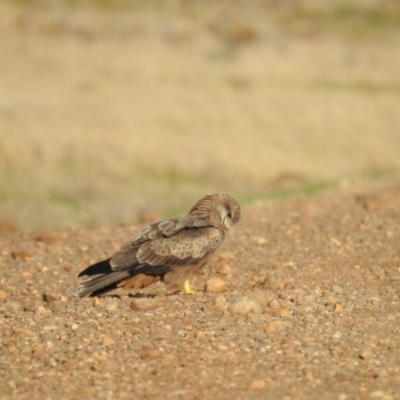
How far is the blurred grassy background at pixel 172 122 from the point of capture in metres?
15.2

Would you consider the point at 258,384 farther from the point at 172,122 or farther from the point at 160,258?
the point at 172,122

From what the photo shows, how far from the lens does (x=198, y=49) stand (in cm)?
3161

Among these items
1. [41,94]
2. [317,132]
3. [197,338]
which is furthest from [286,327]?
[41,94]

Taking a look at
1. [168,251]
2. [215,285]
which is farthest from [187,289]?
[168,251]

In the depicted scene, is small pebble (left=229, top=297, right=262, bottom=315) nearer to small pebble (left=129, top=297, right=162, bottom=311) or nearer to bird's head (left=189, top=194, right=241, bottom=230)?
small pebble (left=129, top=297, right=162, bottom=311)

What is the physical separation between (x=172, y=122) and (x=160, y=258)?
39.2ft

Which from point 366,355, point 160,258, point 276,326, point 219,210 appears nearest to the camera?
point 366,355

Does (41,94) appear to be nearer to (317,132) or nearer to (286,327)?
(317,132)

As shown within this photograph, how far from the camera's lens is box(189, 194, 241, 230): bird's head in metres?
7.91

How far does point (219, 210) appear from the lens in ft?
26.2

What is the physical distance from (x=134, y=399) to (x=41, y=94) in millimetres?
17241

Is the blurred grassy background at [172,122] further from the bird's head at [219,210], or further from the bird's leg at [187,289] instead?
the bird's leg at [187,289]

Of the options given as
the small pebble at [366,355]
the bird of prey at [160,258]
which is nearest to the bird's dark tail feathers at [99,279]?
the bird of prey at [160,258]

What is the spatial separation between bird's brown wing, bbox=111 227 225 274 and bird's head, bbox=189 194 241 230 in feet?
1.15
